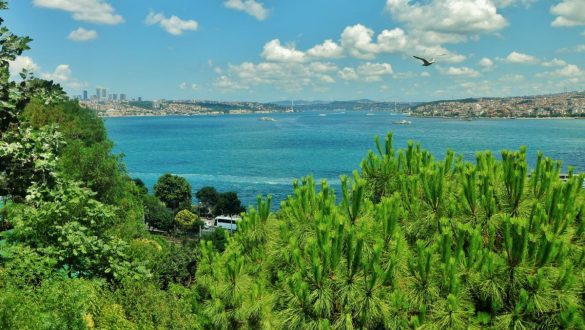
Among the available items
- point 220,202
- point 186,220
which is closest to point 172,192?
point 220,202

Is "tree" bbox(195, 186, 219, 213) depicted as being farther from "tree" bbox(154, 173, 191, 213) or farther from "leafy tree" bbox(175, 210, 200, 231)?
"leafy tree" bbox(175, 210, 200, 231)

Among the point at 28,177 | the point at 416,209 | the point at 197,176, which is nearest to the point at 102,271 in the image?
the point at 28,177

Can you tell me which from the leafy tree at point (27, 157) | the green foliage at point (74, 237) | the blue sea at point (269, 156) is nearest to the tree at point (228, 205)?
the blue sea at point (269, 156)

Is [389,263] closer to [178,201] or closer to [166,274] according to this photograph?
[166,274]

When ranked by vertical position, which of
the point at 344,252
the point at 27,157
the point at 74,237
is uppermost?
the point at 27,157

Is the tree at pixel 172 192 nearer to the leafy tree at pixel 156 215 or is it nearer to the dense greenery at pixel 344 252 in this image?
the leafy tree at pixel 156 215

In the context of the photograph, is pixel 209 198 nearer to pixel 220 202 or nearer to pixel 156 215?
pixel 220 202

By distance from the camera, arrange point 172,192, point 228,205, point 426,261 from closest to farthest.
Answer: point 426,261, point 228,205, point 172,192

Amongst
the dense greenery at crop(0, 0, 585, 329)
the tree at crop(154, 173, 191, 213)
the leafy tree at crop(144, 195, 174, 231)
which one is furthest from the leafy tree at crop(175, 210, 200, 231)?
the dense greenery at crop(0, 0, 585, 329)
